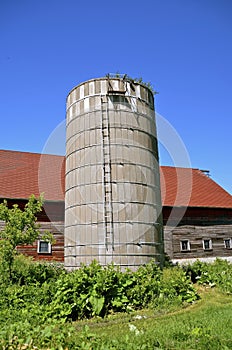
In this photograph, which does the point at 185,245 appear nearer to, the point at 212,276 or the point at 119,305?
the point at 212,276

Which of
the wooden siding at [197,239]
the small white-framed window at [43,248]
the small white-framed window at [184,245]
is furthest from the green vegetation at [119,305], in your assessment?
the small white-framed window at [184,245]

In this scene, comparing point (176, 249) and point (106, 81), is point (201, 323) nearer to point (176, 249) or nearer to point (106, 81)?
point (106, 81)

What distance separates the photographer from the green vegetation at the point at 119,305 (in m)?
6.20

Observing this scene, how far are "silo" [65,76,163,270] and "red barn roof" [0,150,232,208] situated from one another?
260 inches

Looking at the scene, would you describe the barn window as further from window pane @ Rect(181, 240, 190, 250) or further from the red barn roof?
the red barn roof

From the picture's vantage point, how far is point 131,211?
11.2 meters

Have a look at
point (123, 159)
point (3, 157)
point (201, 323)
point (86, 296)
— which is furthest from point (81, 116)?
point (3, 157)

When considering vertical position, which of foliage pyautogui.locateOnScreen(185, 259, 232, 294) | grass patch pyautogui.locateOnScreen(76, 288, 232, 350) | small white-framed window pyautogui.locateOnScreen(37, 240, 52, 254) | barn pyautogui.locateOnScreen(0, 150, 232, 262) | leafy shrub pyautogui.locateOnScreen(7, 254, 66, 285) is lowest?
grass patch pyautogui.locateOnScreen(76, 288, 232, 350)

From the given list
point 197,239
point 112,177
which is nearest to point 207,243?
point 197,239

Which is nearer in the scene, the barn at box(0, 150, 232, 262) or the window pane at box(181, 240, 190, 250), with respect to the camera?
the barn at box(0, 150, 232, 262)

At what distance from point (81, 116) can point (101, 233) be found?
16.4 feet

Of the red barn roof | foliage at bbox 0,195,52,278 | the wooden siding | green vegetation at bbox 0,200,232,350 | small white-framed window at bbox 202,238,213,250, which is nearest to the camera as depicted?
green vegetation at bbox 0,200,232,350

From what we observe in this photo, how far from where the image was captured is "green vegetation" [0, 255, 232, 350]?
6203mm

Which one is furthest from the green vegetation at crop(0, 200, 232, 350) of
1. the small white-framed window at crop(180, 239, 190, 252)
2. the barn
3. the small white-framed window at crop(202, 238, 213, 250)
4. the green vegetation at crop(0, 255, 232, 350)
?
the small white-framed window at crop(202, 238, 213, 250)
